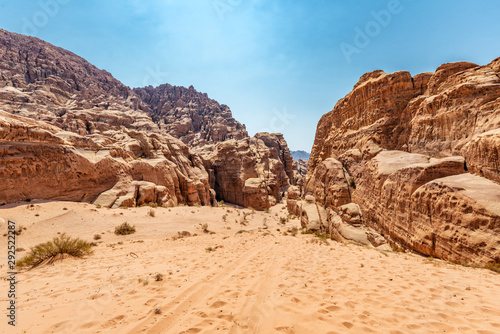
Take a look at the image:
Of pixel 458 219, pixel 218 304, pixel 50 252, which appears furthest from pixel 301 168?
pixel 218 304

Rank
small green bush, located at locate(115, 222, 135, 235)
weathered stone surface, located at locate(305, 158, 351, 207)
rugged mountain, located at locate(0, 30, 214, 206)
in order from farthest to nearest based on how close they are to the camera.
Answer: rugged mountain, located at locate(0, 30, 214, 206), weathered stone surface, located at locate(305, 158, 351, 207), small green bush, located at locate(115, 222, 135, 235)

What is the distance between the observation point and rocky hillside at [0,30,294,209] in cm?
1421

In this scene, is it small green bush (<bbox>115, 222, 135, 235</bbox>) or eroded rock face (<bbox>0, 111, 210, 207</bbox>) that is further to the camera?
eroded rock face (<bbox>0, 111, 210, 207</bbox>)

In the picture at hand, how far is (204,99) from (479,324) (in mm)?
101516

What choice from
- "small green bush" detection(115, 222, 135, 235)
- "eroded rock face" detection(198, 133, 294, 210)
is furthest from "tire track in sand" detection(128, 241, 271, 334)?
"eroded rock face" detection(198, 133, 294, 210)

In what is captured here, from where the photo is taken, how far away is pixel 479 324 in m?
3.00

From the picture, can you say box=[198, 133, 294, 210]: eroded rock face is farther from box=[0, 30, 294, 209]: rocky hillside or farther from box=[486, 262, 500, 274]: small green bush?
box=[486, 262, 500, 274]: small green bush

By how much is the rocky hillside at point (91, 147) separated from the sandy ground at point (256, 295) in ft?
31.3

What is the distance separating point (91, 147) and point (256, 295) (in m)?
21.4

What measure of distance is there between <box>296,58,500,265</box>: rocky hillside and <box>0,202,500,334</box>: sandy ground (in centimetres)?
119

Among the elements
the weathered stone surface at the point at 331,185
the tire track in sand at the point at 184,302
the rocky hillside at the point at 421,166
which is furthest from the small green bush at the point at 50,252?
the weathered stone surface at the point at 331,185

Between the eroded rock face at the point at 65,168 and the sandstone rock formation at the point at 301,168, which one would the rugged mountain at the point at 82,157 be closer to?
the eroded rock face at the point at 65,168

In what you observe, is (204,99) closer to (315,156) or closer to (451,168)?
(315,156)

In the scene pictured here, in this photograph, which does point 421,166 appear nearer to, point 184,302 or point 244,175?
point 184,302
